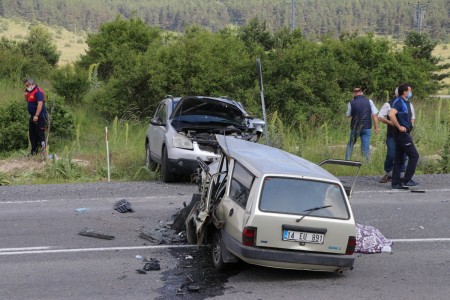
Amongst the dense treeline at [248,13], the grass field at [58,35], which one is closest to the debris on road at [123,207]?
the grass field at [58,35]

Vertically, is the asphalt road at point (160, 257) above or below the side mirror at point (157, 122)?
below

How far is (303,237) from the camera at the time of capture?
7.99 m

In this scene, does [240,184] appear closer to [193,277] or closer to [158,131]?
[193,277]

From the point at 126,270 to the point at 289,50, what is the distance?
1598 cm

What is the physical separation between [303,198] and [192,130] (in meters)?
6.48

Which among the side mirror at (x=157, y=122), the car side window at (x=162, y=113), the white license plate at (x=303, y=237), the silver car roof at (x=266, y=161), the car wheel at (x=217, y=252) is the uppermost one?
the silver car roof at (x=266, y=161)

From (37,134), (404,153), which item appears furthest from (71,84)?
(404,153)

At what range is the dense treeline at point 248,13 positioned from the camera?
334 ft

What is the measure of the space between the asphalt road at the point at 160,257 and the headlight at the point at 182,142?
110 cm

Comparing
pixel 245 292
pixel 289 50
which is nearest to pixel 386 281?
pixel 245 292

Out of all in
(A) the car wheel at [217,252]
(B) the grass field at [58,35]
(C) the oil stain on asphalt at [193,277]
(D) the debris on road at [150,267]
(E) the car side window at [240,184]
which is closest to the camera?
(C) the oil stain on asphalt at [193,277]

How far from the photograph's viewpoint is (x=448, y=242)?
10.2m

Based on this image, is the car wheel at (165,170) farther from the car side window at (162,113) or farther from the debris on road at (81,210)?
the debris on road at (81,210)

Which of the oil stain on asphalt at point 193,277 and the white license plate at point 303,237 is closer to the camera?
the oil stain on asphalt at point 193,277
